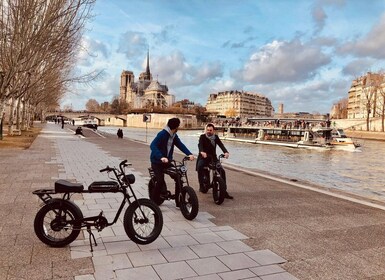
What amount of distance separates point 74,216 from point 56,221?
0.26 meters

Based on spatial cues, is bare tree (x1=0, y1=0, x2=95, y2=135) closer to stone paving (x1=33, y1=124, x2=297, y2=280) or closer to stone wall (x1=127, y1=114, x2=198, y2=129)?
stone paving (x1=33, y1=124, x2=297, y2=280)

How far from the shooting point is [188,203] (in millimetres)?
6648

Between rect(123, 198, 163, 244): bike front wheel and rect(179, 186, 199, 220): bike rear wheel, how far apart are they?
4.63 feet

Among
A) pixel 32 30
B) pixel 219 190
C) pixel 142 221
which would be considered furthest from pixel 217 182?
pixel 32 30

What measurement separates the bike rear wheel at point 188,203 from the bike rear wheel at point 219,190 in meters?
1.36

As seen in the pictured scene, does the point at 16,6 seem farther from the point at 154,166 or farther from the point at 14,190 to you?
the point at 154,166

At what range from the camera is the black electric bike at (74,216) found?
477 centimetres

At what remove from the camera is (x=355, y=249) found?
5328 millimetres

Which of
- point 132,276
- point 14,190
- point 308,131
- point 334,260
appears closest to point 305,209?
point 334,260

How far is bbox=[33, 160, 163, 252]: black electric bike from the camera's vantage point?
477 cm

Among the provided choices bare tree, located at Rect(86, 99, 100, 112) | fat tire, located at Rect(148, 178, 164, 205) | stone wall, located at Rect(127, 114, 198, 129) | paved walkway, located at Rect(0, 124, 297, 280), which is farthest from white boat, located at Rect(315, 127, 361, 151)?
bare tree, located at Rect(86, 99, 100, 112)

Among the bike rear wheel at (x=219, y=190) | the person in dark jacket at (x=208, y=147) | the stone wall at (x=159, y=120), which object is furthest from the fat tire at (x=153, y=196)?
the stone wall at (x=159, y=120)

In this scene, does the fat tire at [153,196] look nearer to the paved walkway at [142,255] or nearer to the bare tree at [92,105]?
the paved walkway at [142,255]

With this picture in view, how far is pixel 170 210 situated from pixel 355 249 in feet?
11.4
